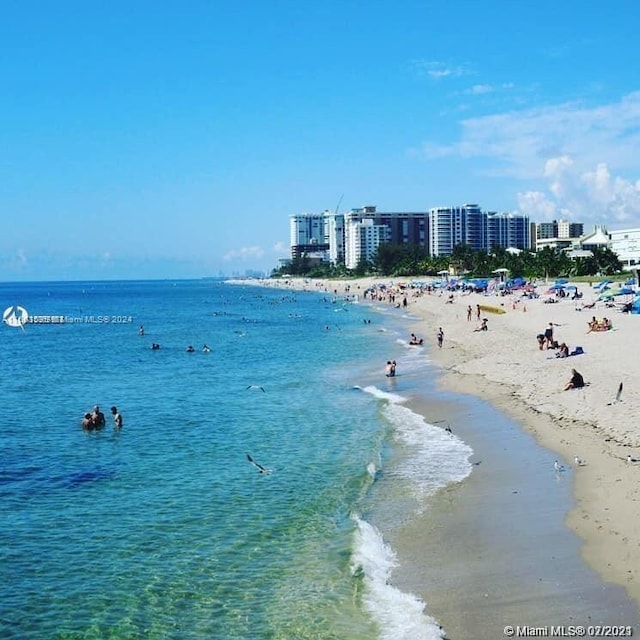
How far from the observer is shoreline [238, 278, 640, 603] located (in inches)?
522

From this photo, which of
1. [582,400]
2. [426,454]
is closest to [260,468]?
[426,454]

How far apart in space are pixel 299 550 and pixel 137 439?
1168cm

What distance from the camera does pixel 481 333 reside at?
51.7 m

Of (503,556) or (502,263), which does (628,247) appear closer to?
(502,263)

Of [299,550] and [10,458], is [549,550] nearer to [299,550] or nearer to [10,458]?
[299,550]

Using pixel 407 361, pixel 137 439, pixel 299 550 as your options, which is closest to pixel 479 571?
pixel 299 550

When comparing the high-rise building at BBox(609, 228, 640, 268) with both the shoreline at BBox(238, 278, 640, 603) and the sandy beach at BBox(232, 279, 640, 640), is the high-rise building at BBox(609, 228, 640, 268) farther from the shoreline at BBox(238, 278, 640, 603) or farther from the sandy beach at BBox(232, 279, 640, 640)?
the sandy beach at BBox(232, 279, 640, 640)

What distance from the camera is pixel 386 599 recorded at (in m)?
11.6

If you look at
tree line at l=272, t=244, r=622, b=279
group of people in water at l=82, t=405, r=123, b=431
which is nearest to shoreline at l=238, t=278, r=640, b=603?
group of people in water at l=82, t=405, r=123, b=431

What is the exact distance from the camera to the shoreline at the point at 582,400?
13.3 metres

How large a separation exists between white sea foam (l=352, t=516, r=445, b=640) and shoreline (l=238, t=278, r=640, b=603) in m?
3.05

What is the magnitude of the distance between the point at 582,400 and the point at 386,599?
48.8 ft

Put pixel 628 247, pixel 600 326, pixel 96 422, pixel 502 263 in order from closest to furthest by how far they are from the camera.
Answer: pixel 96 422
pixel 600 326
pixel 628 247
pixel 502 263

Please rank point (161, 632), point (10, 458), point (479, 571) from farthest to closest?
point (10, 458) → point (479, 571) → point (161, 632)
